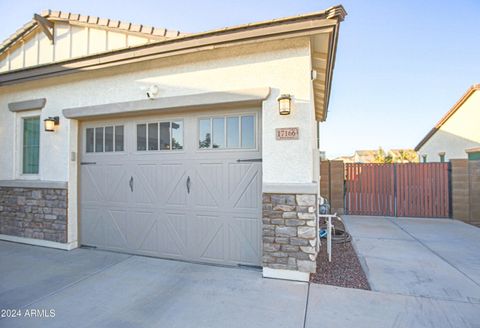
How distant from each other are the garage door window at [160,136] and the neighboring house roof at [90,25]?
163 centimetres

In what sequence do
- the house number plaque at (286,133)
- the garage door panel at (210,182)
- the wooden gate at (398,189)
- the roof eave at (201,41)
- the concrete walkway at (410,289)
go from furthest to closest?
1. the wooden gate at (398,189)
2. the garage door panel at (210,182)
3. the house number plaque at (286,133)
4. the roof eave at (201,41)
5. the concrete walkway at (410,289)

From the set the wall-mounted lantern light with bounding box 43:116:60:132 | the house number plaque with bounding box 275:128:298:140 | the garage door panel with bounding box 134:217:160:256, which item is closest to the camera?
the house number plaque with bounding box 275:128:298:140

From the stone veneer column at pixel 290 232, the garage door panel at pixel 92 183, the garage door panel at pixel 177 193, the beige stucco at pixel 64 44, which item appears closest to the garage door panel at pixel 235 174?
the stone veneer column at pixel 290 232

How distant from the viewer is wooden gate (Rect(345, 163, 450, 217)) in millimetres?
7914

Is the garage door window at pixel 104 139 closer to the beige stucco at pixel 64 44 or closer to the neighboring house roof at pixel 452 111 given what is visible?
the beige stucco at pixel 64 44

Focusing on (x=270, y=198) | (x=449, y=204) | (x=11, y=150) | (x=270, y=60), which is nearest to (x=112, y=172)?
(x=11, y=150)

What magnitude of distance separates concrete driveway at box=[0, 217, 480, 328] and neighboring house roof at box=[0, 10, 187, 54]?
4182 millimetres

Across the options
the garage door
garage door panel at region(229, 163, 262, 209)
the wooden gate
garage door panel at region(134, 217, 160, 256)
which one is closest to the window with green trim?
the garage door

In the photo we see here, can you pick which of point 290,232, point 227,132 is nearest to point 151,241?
point 227,132

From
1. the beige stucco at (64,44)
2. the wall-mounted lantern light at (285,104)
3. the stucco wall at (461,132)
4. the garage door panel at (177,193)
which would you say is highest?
the beige stucco at (64,44)

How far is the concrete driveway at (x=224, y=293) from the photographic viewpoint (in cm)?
262

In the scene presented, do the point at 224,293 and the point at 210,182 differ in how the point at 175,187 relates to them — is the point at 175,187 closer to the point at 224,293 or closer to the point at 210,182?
the point at 210,182

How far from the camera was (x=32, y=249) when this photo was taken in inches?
199

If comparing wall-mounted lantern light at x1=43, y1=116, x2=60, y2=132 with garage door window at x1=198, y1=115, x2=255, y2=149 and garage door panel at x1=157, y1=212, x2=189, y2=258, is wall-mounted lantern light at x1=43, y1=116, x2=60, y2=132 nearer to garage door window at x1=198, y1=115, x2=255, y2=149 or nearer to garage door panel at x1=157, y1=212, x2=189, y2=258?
garage door panel at x1=157, y1=212, x2=189, y2=258
